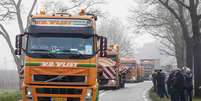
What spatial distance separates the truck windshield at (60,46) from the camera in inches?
702

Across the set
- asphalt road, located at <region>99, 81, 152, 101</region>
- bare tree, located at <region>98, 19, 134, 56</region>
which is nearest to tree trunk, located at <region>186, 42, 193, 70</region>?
asphalt road, located at <region>99, 81, 152, 101</region>

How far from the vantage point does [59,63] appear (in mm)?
17781

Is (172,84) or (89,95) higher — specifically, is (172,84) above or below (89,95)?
below

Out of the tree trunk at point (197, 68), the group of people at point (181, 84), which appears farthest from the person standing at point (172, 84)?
the tree trunk at point (197, 68)

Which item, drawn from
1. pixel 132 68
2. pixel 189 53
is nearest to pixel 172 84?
pixel 189 53

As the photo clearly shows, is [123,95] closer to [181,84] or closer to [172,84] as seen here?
[172,84]

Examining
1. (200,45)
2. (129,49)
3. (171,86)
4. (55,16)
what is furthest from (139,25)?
(129,49)

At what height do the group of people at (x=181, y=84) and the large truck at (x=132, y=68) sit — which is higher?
the group of people at (x=181, y=84)

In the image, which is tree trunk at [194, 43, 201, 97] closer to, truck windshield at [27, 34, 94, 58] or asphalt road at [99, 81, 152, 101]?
asphalt road at [99, 81, 152, 101]

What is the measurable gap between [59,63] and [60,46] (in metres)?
0.52

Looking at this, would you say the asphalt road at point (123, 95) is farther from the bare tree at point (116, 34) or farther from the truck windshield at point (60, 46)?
the bare tree at point (116, 34)

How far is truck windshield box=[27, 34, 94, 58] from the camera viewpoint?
58.5 ft

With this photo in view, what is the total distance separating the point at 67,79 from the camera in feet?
58.7

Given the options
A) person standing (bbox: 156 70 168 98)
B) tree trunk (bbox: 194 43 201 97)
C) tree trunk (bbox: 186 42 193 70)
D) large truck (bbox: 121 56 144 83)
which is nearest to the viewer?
person standing (bbox: 156 70 168 98)
